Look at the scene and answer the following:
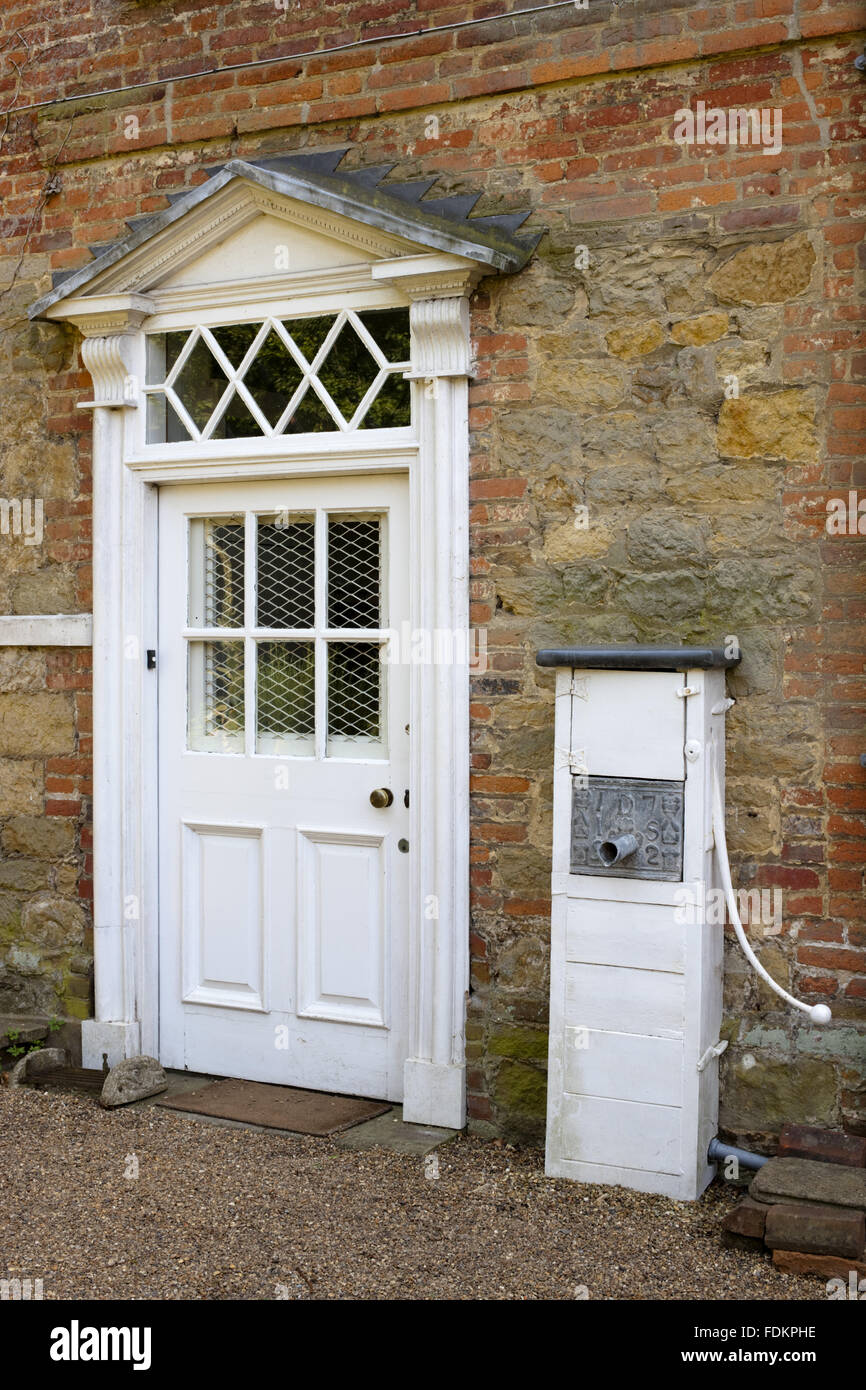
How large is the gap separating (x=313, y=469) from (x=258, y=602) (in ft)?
1.86

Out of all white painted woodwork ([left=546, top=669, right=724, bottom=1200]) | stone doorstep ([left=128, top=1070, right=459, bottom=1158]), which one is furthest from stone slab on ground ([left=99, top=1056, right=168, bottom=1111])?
white painted woodwork ([left=546, top=669, right=724, bottom=1200])

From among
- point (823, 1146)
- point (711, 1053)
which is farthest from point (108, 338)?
point (823, 1146)

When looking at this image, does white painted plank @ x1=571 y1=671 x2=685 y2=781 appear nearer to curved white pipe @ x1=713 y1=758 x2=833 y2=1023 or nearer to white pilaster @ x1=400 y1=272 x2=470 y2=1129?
curved white pipe @ x1=713 y1=758 x2=833 y2=1023

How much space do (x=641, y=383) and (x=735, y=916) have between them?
1658 millimetres

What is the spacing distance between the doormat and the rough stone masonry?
49cm

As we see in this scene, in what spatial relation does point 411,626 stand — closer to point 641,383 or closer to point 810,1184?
point 641,383

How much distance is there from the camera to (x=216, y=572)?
4914 mm

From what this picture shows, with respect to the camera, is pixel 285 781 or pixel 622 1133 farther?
pixel 285 781

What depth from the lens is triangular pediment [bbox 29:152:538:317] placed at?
13.8ft

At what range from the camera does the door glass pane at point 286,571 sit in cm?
471

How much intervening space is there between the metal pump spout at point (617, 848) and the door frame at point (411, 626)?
69cm

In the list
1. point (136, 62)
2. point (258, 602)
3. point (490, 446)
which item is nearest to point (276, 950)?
point (258, 602)

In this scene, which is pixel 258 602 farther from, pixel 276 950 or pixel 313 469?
pixel 276 950

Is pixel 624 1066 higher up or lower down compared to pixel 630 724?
lower down
